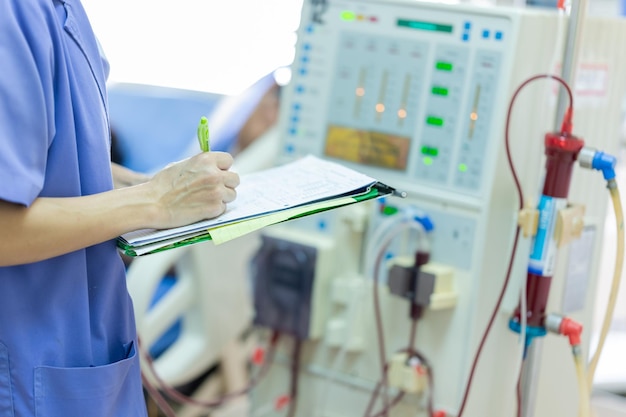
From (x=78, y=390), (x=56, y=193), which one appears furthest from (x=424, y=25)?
(x=78, y=390)

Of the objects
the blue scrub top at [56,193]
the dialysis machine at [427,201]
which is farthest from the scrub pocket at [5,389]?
the dialysis machine at [427,201]

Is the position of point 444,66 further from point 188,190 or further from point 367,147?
point 188,190

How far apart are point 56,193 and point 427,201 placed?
2.87 feet

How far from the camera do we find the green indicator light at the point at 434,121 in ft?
6.11

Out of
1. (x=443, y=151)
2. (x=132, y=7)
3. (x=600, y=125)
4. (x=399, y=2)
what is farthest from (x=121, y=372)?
(x=132, y=7)

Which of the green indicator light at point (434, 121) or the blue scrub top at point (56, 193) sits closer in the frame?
the blue scrub top at point (56, 193)

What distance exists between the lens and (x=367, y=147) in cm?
197

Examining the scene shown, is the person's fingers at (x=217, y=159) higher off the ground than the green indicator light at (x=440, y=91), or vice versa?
the green indicator light at (x=440, y=91)

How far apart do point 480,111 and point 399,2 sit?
0.31m

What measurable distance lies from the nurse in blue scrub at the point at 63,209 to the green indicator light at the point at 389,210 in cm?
68

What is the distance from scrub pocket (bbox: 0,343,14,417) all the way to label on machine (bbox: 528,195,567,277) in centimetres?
93

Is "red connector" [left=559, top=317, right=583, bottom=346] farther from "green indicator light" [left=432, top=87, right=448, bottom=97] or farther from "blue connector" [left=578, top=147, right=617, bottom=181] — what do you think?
"green indicator light" [left=432, top=87, right=448, bottom=97]

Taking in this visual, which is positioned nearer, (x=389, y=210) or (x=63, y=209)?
(x=63, y=209)

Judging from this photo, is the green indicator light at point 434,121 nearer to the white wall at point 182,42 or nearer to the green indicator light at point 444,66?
the green indicator light at point 444,66
